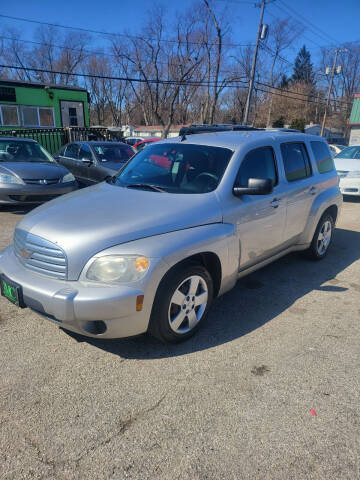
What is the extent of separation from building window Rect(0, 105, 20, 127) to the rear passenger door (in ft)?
59.1

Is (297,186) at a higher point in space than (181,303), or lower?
higher

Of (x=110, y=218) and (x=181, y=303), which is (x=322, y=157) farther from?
(x=110, y=218)

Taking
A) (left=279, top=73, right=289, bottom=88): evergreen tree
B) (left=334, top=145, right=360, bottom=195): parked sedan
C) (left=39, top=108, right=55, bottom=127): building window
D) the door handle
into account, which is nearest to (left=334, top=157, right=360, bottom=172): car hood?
(left=334, top=145, right=360, bottom=195): parked sedan

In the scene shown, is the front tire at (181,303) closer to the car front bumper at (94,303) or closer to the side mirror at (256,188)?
the car front bumper at (94,303)

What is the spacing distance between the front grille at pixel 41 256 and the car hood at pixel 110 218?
0.16 ft

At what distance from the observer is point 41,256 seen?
8.66 feet

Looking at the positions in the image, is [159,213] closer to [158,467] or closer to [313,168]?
[158,467]

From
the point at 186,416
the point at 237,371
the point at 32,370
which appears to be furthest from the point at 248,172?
the point at 32,370

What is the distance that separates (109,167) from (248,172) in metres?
5.87

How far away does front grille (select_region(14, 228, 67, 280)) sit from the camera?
253cm

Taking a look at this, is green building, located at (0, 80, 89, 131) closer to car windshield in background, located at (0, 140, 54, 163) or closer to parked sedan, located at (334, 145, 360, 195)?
car windshield in background, located at (0, 140, 54, 163)

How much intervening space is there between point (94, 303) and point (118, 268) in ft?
0.96

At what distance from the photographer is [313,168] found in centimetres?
455

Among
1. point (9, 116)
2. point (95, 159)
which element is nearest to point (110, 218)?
point (95, 159)
